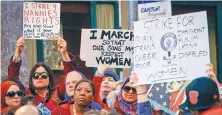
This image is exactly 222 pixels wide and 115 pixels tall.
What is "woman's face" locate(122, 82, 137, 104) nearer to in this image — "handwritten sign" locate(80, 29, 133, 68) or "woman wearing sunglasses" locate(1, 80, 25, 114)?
"woman wearing sunglasses" locate(1, 80, 25, 114)

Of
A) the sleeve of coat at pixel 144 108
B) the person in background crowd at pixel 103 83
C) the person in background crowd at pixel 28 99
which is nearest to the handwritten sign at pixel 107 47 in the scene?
the person in background crowd at pixel 103 83

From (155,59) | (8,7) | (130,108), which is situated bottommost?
(130,108)

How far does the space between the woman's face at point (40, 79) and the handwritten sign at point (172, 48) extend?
96cm

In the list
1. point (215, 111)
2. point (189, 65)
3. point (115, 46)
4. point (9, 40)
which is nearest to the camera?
point (215, 111)

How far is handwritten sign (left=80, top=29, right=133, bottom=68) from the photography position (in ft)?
28.6

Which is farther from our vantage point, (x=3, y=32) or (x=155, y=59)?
(x=3, y=32)

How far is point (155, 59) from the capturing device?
7.50 m

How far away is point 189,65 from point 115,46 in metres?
1.74

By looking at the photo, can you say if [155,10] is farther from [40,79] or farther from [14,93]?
[14,93]

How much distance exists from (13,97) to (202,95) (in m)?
2.70

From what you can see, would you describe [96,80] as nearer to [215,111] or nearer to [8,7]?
[215,111]

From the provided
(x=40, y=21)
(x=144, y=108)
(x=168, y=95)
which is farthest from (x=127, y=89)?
(x=40, y=21)

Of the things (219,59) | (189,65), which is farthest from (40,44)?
(189,65)

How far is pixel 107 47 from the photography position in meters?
8.79
